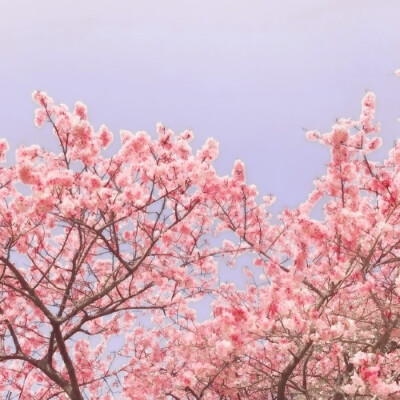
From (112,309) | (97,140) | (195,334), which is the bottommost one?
(112,309)

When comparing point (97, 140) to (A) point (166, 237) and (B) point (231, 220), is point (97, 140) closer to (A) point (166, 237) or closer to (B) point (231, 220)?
(A) point (166, 237)

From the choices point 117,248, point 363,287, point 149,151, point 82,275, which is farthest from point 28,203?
point 363,287

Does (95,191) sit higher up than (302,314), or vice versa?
(95,191)

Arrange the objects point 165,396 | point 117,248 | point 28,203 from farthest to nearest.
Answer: point 165,396
point 117,248
point 28,203

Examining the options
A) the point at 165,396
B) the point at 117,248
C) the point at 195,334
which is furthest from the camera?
the point at 195,334

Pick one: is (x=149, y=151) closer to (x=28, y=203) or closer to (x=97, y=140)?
(x=97, y=140)

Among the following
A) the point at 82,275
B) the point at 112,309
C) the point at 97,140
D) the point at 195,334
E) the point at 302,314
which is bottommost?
the point at 302,314

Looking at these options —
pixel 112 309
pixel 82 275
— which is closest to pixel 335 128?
pixel 112 309

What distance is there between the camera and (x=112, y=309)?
328 inches

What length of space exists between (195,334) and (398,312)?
526cm

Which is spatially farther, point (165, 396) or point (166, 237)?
point (165, 396)

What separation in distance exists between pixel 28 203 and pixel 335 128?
5.56 m

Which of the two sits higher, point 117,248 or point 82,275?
point 82,275

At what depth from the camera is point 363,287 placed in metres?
6.88
